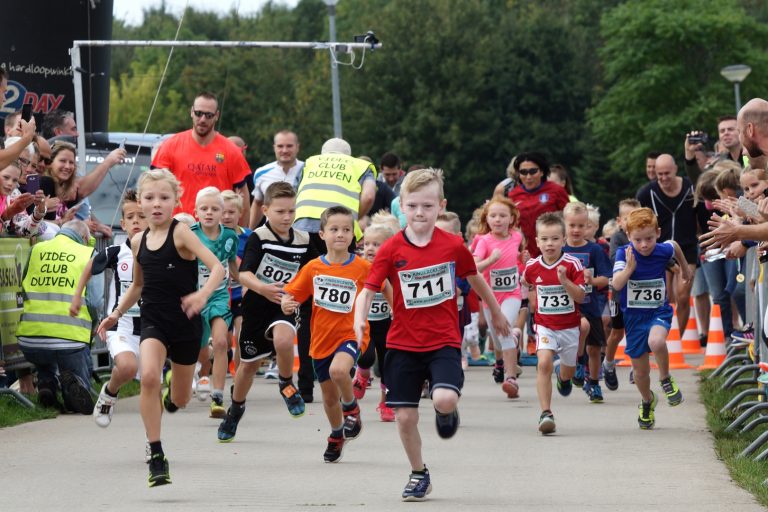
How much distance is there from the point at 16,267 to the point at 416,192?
561cm

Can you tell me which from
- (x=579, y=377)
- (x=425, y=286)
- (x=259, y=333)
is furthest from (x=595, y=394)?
(x=425, y=286)

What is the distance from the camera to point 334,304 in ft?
32.7

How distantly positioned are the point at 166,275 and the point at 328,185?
4871 millimetres

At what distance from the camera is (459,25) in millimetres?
67438

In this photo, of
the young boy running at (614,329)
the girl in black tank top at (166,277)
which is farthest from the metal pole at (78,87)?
the girl in black tank top at (166,277)

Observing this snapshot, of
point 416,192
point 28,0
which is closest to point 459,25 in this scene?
point 28,0

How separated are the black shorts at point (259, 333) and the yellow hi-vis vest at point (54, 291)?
215 centimetres

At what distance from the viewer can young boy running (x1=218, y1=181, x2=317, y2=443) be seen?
1092 centimetres

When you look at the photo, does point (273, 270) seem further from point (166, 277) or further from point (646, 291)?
point (646, 291)

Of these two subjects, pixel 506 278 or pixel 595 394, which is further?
pixel 506 278

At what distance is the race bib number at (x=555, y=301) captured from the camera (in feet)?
40.2

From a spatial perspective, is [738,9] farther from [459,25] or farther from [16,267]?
[16,267]

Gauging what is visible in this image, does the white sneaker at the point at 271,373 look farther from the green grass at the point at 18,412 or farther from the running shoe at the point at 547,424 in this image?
the running shoe at the point at 547,424

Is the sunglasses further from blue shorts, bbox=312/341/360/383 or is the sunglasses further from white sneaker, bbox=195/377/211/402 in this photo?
blue shorts, bbox=312/341/360/383
